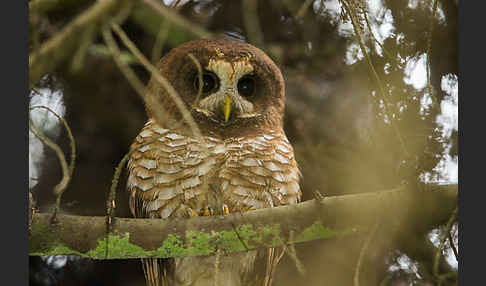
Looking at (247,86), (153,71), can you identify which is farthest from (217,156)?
(153,71)

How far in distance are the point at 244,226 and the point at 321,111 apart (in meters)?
1.30

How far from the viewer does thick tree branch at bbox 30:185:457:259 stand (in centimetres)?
136

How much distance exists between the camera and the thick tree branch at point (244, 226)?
136 centimetres

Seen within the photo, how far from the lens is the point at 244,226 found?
145cm

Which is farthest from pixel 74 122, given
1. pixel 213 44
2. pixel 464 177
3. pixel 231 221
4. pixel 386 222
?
pixel 464 177

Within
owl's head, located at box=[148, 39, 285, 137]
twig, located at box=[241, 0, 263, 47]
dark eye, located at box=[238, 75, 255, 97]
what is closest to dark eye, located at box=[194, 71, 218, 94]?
owl's head, located at box=[148, 39, 285, 137]

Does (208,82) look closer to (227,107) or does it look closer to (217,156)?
(227,107)

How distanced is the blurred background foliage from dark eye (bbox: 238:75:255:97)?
8.4 inches

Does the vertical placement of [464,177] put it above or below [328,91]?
below

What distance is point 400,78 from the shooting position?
171 cm

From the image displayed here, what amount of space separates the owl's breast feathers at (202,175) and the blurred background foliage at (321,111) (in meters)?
0.37

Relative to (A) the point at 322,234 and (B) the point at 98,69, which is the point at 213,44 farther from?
(A) the point at 322,234

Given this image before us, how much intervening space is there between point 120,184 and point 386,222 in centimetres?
156

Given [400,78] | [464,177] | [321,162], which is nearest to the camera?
[464,177]
